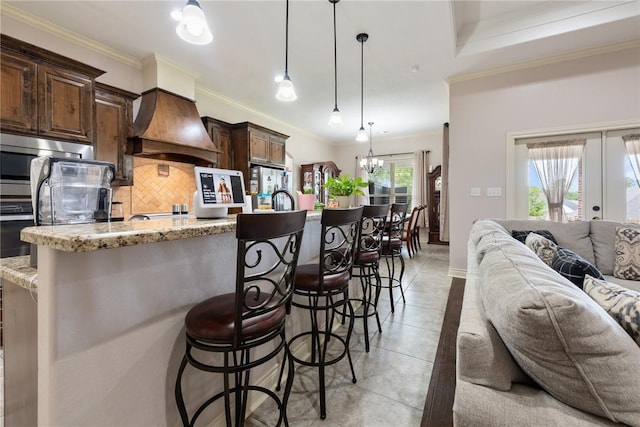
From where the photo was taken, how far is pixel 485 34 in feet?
10.6

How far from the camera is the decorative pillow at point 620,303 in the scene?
2.43ft

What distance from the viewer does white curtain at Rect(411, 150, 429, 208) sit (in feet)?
22.9

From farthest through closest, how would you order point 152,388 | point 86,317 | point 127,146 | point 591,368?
point 127,146 < point 152,388 < point 86,317 < point 591,368

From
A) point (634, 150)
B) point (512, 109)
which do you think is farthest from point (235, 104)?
point (634, 150)

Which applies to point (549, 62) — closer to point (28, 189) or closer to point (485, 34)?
point (485, 34)

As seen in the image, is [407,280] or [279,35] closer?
[279,35]

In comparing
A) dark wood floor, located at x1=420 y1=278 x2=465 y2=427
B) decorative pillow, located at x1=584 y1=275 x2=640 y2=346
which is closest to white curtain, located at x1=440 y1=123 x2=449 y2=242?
dark wood floor, located at x1=420 y1=278 x2=465 y2=427

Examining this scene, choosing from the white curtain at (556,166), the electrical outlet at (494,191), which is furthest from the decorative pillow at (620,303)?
the white curtain at (556,166)

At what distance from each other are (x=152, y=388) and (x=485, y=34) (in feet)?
14.5

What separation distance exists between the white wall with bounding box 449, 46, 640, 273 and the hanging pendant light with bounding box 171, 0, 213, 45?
11.5ft

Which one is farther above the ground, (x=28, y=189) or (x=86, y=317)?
(x=28, y=189)

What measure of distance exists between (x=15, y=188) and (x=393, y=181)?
7162 millimetres

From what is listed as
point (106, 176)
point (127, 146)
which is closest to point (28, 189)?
point (127, 146)

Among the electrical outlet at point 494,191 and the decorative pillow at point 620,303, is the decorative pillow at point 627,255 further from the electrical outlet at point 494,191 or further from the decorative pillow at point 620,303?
the decorative pillow at point 620,303
